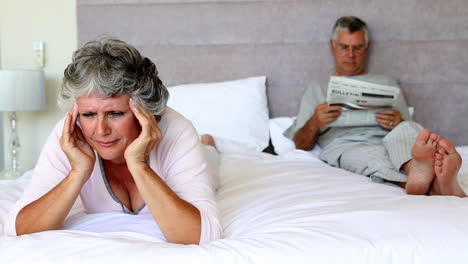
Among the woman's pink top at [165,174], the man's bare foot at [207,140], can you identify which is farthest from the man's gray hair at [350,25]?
the woman's pink top at [165,174]

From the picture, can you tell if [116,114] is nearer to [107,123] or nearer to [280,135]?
[107,123]

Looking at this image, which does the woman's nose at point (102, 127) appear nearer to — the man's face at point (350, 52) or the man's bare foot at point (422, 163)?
the man's bare foot at point (422, 163)

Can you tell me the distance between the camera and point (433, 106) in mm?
3234

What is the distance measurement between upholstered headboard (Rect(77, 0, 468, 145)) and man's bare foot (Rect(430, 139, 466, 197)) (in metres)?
1.40

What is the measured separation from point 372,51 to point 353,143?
82 cm

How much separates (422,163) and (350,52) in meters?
1.21

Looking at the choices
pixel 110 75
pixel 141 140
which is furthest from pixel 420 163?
pixel 110 75

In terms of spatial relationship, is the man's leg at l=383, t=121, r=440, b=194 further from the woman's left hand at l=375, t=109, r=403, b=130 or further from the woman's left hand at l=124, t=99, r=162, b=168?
the woman's left hand at l=124, t=99, r=162, b=168

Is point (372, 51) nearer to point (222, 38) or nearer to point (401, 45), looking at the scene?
point (401, 45)

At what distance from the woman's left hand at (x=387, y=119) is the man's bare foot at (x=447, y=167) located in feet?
2.54

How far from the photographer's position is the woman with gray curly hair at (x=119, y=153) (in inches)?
55.2

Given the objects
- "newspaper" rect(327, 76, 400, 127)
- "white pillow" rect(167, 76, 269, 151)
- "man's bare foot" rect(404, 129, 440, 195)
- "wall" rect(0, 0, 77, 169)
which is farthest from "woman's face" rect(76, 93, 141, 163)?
"wall" rect(0, 0, 77, 169)

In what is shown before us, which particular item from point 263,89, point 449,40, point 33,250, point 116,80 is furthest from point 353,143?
point 33,250

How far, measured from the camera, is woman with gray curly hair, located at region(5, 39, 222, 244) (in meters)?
1.40
